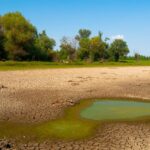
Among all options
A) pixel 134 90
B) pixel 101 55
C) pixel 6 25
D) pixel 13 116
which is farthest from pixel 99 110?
pixel 101 55

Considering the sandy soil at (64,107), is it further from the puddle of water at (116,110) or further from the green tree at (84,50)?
the green tree at (84,50)

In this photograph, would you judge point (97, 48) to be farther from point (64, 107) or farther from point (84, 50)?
point (64, 107)

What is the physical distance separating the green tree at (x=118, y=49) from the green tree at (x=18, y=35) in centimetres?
5955

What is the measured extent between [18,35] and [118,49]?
70.2 metres

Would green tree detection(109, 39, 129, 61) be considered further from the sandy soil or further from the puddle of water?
the puddle of water

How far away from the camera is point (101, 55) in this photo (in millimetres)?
119375

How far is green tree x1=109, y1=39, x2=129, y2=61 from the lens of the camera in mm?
137250

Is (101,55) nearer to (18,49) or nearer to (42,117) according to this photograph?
(18,49)

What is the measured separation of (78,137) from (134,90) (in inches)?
646

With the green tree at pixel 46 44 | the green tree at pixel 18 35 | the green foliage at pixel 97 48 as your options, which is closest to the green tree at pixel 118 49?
the green foliage at pixel 97 48

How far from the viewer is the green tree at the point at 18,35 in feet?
254

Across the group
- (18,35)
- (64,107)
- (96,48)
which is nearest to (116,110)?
(64,107)

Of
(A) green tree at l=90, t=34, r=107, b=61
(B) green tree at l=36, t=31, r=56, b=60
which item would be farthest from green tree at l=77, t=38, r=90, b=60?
(B) green tree at l=36, t=31, r=56, b=60

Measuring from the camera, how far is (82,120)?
15219 millimetres
